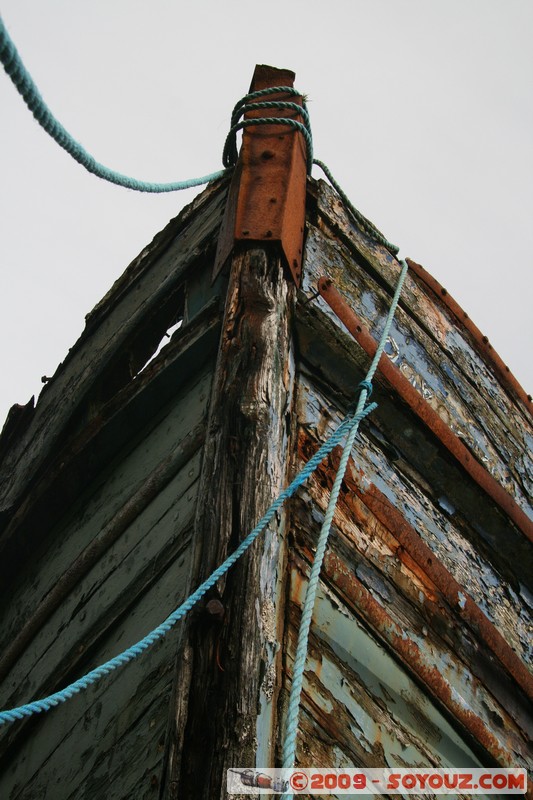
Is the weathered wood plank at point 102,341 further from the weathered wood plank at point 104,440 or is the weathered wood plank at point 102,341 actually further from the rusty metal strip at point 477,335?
the rusty metal strip at point 477,335

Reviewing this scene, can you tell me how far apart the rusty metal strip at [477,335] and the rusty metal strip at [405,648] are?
1.92 metres

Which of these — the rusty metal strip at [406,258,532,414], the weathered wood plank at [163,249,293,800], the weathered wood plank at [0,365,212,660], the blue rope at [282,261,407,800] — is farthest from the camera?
the rusty metal strip at [406,258,532,414]

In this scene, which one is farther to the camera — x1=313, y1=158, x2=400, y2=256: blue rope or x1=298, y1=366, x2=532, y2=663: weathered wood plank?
x1=313, y1=158, x2=400, y2=256: blue rope

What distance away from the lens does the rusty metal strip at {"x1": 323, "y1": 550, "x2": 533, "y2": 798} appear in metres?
2.25

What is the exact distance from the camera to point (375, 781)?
78.3 inches

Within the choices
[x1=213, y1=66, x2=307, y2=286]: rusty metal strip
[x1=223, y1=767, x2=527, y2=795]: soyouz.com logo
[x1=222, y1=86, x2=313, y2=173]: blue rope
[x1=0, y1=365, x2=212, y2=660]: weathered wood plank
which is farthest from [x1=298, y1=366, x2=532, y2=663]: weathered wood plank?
[x1=222, y1=86, x2=313, y2=173]: blue rope

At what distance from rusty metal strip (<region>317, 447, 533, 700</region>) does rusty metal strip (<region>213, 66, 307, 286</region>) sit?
2.30 feet

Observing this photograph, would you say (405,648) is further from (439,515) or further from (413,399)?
(413,399)

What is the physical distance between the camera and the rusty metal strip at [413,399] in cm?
293

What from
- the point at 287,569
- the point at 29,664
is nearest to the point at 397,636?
the point at 287,569

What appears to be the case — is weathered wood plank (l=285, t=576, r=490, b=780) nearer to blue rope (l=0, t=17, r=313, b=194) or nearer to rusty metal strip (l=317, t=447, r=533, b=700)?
rusty metal strip (l=317, t=447, r=533, b=700)

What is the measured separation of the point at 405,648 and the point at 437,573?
349 mm

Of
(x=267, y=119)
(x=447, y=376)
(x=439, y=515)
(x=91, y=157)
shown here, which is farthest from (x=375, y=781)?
(x=267, y=119)

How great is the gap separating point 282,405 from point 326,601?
512 mm
